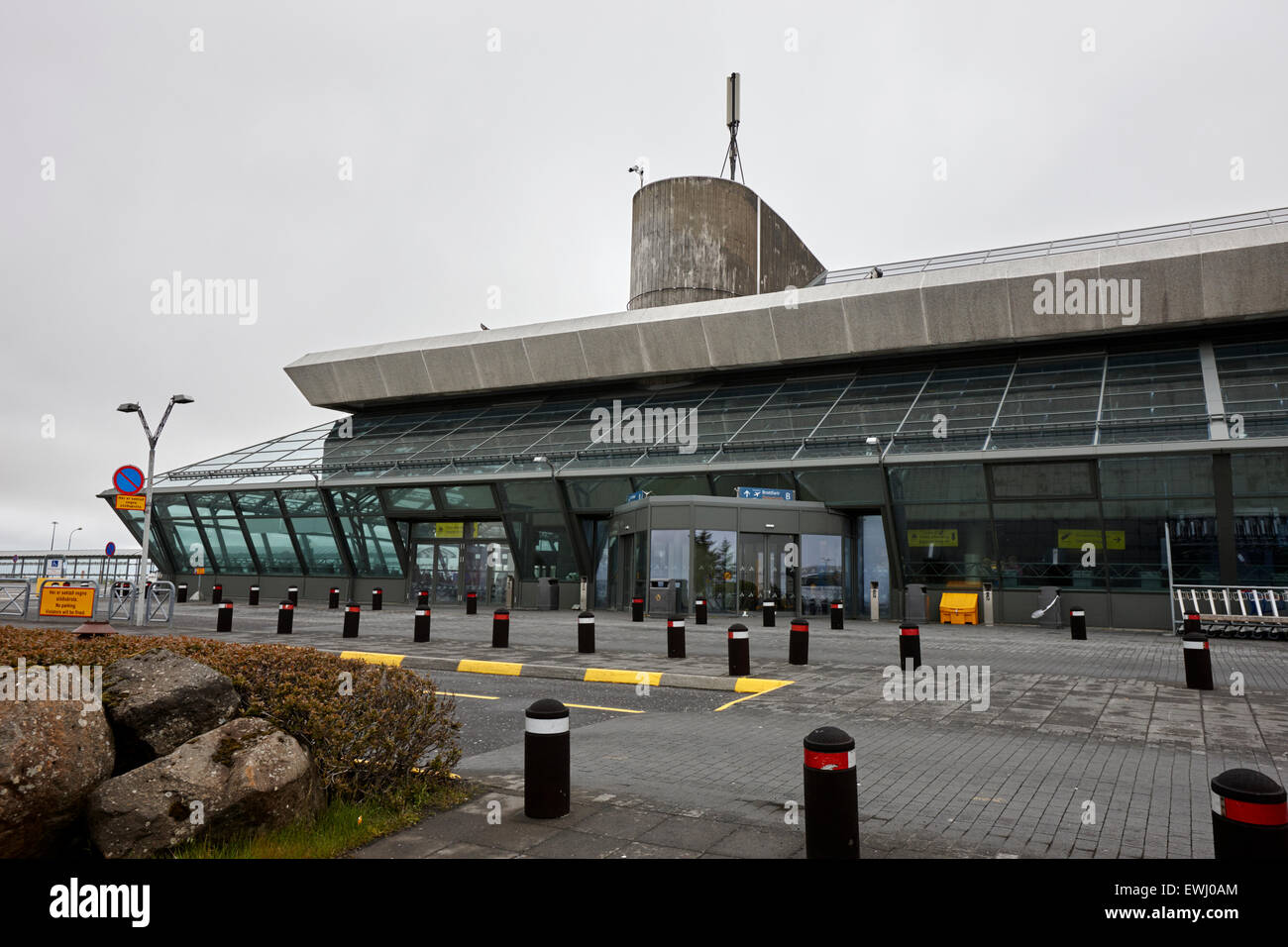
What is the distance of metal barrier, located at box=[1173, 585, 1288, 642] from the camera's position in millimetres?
19516

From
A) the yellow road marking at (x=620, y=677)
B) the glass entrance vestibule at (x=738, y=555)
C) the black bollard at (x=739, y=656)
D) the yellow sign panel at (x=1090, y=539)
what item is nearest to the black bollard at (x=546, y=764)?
the yellow road marking at (x=620, y=677)

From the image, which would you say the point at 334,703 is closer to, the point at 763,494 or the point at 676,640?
the point at 676,640

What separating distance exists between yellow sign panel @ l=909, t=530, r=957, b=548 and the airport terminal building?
68 millimetres

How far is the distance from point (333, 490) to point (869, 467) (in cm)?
2194

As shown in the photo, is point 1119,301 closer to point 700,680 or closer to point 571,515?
point 571,515

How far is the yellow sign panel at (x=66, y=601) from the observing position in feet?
71.4

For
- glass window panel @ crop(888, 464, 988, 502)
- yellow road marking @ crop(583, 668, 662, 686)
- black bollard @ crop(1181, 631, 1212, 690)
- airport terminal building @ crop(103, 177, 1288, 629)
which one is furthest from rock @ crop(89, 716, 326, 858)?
glass window panel @ crop(888, 464, 988, 502)

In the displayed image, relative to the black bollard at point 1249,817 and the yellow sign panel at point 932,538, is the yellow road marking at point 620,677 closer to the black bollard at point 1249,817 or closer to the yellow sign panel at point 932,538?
the black bollard at point 1249,817

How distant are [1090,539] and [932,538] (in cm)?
441

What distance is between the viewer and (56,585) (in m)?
22.0
